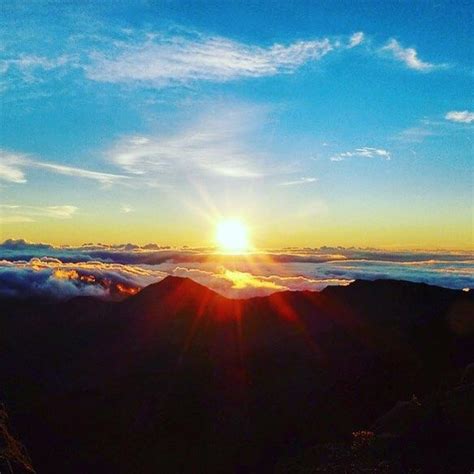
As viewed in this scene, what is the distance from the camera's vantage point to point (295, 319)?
171 m

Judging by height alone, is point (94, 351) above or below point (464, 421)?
below

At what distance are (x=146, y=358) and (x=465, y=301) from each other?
296 feet

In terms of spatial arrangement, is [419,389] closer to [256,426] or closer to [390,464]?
[256,426]

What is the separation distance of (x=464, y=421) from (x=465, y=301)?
388ft

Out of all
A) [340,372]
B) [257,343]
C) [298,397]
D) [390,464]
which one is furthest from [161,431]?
[390,464]

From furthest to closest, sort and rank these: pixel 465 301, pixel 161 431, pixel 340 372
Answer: pixel 465 301, pixel 340 372, pixel 161 431

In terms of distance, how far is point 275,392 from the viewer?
10956 cm

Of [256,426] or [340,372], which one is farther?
[340,372]

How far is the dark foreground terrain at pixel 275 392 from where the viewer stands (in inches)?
1531

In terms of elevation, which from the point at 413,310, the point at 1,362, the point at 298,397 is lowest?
the point at 1,362

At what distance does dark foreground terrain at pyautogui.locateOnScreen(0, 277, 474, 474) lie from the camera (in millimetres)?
38894

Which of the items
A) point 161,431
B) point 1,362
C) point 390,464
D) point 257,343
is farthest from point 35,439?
point 1,362

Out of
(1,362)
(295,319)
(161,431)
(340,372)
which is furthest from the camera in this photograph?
(1,362)

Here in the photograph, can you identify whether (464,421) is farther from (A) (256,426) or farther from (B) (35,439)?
(B) (35,439)
